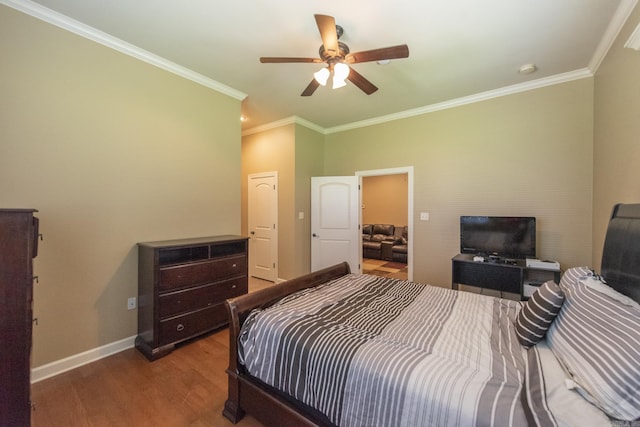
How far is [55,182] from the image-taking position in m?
2.09

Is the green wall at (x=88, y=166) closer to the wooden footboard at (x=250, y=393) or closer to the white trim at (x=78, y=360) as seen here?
the white trim at (x=78, y=360)

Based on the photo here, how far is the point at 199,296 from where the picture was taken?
2.60 m

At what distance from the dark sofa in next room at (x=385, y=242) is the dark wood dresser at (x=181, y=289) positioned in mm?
4327

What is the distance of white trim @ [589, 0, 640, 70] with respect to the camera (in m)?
1.87

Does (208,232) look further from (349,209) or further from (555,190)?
(555,190)

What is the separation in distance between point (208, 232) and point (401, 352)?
2.64 m

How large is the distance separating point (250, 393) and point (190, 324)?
49.9 inches

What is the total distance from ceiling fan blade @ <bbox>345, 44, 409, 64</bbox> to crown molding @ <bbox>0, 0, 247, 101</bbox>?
6.18 feet

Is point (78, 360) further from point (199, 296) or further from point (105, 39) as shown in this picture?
point (105, 39)

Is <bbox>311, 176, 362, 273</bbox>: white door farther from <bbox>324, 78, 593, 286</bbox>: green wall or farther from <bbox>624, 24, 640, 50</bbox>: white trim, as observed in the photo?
<bbox>624, 24, 640, 50</bbox>: white trim

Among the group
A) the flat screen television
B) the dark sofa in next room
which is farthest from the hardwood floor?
the dark sofa in next room

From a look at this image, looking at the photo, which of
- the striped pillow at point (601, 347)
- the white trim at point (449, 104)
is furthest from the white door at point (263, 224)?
the striped pillow at point (601, 347)

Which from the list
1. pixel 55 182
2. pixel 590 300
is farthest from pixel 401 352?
pixel 55 182

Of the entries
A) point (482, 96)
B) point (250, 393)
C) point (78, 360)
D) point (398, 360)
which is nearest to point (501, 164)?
point (482, 96)
